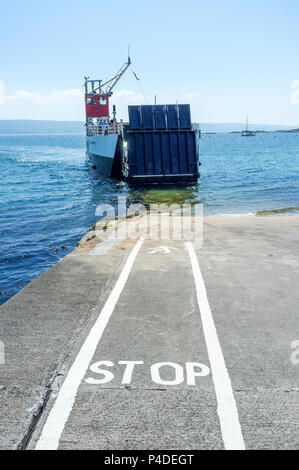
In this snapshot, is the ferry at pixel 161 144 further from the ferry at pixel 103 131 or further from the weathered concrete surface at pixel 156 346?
the weathered concrete surface at pixel 156 346

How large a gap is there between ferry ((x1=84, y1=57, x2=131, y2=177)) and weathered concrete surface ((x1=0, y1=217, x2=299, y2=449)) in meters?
28.0

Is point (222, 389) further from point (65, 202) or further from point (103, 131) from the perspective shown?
point (103, 131)

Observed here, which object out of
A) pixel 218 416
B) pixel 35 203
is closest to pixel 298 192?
pixel 35 203

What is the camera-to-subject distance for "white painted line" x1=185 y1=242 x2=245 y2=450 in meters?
3.54

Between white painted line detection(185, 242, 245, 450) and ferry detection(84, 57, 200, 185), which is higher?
ferry detection(84, 57, 200, 185)

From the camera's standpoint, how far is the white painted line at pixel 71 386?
354 cm

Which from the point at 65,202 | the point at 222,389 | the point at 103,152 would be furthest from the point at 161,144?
the point at 222,389

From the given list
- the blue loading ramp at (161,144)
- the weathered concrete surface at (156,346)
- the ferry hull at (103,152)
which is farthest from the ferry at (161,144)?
the weathered concrete surface at (156,346)

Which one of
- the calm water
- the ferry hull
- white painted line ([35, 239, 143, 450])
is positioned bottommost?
the calm water

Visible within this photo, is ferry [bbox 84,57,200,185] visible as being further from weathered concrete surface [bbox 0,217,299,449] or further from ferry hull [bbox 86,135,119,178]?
weathered concrete surface [bbox 0,217,299,449]

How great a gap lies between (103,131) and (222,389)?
39.5 meters

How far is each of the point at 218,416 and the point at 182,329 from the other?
6.41 ft

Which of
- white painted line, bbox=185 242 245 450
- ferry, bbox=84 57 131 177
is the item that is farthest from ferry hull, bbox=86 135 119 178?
white painted line, bbox=185 242 245 450
